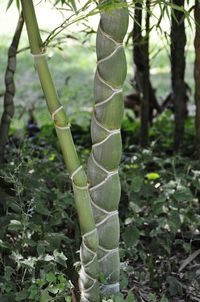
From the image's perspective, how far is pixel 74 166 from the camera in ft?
6.41

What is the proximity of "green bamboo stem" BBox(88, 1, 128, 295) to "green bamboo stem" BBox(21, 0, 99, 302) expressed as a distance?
0.28ft

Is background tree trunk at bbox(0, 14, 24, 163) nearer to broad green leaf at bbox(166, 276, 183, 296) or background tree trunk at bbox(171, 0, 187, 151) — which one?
background tree trunk at bbox(171, 0, 187, 151)

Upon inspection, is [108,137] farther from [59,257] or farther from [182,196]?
[182,196]

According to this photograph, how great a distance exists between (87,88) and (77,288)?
4053 mm

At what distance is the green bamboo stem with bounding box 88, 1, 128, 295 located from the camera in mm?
1979

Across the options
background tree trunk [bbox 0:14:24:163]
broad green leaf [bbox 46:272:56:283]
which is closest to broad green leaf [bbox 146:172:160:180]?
background tree trunk [bbox 0:14:24:163]

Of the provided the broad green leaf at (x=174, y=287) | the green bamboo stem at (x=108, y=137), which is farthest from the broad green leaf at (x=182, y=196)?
the green bamboo stem at (x=108, y=137)

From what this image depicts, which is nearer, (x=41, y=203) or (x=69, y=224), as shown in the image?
(x=41, y=203)

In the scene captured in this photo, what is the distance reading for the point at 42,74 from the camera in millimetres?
1899

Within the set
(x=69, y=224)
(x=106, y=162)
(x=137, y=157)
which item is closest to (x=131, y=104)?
(x=137, y=157)

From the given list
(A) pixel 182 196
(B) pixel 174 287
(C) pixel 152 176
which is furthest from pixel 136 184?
(C) pixel 152 176

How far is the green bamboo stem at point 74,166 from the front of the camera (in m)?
1.88

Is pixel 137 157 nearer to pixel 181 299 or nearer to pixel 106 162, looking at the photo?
pixel 181 299

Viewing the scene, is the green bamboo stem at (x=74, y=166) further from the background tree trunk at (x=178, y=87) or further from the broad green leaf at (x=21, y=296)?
the background tree trunk at (x=178, y=87)
